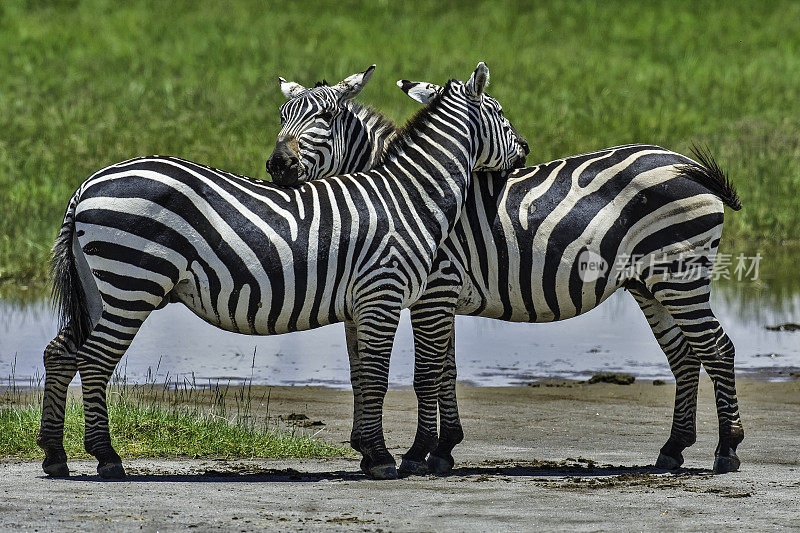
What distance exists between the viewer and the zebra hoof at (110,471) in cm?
784

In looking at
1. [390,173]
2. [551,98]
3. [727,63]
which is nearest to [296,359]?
[390,173]

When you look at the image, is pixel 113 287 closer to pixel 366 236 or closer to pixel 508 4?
pixel 366 236

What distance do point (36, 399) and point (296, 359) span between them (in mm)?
3223

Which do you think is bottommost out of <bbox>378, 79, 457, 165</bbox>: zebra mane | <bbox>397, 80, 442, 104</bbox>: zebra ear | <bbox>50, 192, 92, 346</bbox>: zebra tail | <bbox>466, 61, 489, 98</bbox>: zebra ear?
<bbox>50, 192, 92, 346</bbox>: zebra tail

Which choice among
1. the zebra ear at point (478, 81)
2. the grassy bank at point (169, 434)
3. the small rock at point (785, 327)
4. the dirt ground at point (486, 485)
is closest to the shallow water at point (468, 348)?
the small rock at point (785, 327)

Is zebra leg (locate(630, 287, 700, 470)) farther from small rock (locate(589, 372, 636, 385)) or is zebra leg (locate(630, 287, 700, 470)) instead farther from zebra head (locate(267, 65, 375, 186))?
small rock (locate(589, 372, 636, 385))

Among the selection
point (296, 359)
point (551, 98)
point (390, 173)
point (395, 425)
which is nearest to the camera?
point (390, 173)

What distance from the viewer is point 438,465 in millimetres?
8602

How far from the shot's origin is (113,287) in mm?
7684

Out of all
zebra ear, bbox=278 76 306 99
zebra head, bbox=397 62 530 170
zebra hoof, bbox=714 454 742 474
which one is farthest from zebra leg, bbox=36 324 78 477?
zebra hoof, bbox=714 454 742 474

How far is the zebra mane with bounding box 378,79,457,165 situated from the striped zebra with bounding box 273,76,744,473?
55cm

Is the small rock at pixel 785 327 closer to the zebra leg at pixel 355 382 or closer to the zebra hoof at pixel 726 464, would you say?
the zebra hoof at pixel 726 464

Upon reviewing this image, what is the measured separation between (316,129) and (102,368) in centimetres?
232

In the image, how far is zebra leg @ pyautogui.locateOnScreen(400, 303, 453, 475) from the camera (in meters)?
8.48
